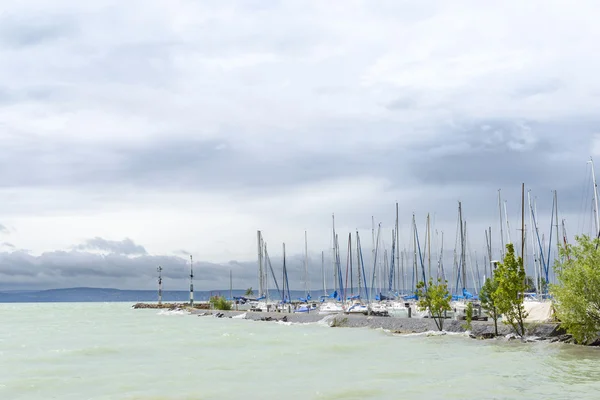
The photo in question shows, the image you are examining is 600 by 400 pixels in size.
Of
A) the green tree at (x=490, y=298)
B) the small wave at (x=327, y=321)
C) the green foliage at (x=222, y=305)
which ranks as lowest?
the small wave at (x=327, y=321)

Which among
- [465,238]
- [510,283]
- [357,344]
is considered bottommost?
[357,344]

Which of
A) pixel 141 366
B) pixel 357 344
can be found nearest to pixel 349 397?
pixel 141 366

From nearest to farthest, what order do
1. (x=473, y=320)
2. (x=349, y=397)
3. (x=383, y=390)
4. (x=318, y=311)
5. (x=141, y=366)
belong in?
(x=349, y=397)
(x=383, y=390)
(x=141, y=366)
(x=473, y=320)
(x=318, y=311)

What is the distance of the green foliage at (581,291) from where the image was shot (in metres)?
47.4

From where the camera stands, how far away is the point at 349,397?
3231 cm

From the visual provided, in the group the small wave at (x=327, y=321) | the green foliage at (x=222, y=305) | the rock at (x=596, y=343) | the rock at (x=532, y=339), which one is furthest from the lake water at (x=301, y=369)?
the green foliage at (x=222, y=305)

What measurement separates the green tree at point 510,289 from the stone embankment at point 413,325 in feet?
5.94

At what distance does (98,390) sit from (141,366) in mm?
11062

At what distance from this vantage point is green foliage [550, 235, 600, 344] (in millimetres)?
47406

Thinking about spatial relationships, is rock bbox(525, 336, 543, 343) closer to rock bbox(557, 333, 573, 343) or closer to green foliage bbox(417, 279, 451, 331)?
rock bbox(557, 333, 573, 343)

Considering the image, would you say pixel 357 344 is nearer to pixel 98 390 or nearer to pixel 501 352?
pixel 501 352

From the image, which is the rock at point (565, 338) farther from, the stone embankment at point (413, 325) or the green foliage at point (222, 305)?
the green foliage at point (222, 305)

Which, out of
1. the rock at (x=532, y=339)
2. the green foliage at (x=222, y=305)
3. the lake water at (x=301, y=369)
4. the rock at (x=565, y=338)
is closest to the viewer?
the lake water at (x=301, y=369)

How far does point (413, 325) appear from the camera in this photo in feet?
254
